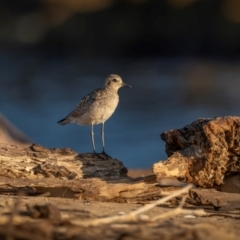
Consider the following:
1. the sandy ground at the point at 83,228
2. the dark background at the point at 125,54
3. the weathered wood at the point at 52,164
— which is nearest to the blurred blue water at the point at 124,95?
the dark background at the point at 125,54

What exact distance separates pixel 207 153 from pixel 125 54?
1355 centimetres

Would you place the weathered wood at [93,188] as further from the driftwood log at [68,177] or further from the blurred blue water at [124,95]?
the blurred blue water at [124,95]

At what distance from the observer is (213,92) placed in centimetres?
1656

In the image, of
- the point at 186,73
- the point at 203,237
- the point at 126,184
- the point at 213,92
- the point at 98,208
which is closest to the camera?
the point at 203,237

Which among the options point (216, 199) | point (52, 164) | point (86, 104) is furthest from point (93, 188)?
point (86, 104)

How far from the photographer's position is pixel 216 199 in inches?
213

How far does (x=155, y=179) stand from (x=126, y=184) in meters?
0.18

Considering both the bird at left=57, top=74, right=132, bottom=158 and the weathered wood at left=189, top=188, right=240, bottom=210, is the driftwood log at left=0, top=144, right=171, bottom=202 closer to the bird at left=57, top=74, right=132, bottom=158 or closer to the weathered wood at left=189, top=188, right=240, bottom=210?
the weathered wood at left=189, top=188, right=240, bottom=210

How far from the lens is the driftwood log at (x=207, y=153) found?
5.70 metres

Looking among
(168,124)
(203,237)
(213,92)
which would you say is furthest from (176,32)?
(203,237)

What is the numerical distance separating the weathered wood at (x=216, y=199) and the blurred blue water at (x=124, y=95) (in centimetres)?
577

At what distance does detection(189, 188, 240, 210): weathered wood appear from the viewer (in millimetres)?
5348

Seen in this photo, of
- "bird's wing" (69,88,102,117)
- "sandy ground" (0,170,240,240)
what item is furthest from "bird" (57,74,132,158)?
"sandy ground" (0,170,240,240)

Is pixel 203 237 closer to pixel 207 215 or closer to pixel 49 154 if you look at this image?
pixel 207 215
